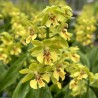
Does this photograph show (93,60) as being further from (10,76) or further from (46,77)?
(46,77)

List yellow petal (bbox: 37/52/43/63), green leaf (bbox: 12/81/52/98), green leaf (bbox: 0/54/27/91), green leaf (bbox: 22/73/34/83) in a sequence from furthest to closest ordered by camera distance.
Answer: green leaf (bbox: 0/54/27/91) < green leaf (bbox: 12/81/52/98) < green leaf (bbox: 22/73/34/83) < yellow petal (bbox: 37/52/43/63)

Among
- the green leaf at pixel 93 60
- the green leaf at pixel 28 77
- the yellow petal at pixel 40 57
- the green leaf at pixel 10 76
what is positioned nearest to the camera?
the yellow petal at pixel 40 57

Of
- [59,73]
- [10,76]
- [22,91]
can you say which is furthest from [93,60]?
[59,73]

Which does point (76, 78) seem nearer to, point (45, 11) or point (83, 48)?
point (45, 11)

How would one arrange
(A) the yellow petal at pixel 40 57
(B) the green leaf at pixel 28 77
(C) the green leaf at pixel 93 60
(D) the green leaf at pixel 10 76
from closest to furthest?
1. (A) the yellow petal at pixel 40 57
2. (B) the green leaf at pixel 28 77
3. (D) the green leaf at pixel 10 76
4. (C) the green leaf at pixel 93 60

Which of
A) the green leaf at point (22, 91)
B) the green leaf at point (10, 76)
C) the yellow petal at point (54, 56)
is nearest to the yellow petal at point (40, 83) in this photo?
the yellow petal at point (54, 56)

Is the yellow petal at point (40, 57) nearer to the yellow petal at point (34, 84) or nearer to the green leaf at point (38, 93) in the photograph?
the yellow petal at point (34, 84)

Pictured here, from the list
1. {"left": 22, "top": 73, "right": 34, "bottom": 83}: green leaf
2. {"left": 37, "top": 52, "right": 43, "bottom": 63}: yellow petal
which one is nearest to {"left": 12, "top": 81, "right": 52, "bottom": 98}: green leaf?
{"left": 22, "top": 73, "right": 34, "bottom": 83}: green leaf

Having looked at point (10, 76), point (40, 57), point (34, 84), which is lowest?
point (10, 76)

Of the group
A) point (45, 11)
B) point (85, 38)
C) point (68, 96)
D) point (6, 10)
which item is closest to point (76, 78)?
point (68, 96)

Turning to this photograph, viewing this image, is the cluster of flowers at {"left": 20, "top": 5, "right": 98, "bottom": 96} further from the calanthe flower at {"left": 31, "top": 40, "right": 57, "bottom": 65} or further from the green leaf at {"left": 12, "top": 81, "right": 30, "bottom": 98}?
the green leaf at {"left": 12, "top": 81, "right": 30, "bottom": 98}

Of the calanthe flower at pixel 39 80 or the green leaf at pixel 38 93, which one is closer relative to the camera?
the calanthe flower at pixel 39 80
